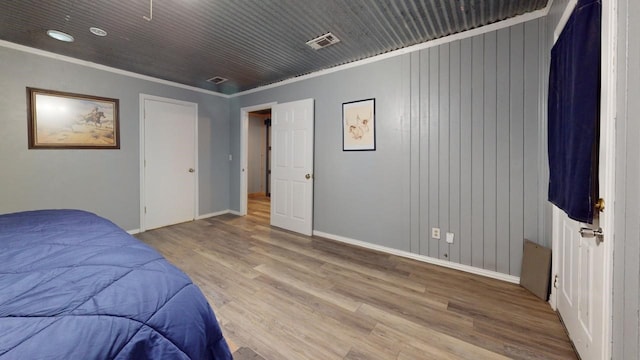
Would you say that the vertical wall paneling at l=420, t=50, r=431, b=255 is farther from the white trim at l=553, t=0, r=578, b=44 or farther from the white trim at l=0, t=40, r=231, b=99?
the white trim at l=0, t=40, r=231, b=99

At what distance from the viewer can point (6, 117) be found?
2842 mm

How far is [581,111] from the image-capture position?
51.3 inches

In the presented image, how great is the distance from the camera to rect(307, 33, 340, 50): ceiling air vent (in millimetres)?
2648

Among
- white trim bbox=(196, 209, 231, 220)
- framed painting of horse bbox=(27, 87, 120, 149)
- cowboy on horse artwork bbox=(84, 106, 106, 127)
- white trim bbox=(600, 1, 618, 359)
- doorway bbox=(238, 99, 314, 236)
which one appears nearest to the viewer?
white trim bbox=(600, 1, 618, 359)

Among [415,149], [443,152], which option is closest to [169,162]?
[415,149]

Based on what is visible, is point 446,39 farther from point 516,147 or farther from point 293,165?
point 293,165

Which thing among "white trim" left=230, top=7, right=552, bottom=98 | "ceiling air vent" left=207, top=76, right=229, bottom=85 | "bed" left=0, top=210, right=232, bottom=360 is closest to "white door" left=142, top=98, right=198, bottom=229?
"ceiling air vent" left=207, top=76, right=229, bottom=85

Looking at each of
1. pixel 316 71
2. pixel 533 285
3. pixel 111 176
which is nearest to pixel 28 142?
pixel 111 176

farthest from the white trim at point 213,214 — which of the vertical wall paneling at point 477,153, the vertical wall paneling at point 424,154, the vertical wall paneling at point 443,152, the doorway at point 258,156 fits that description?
the vertical wall paneling at point 477,153

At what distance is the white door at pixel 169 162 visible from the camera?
3971 millimetres

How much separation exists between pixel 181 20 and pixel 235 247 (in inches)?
99.7

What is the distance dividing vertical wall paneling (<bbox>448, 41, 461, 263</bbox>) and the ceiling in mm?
311

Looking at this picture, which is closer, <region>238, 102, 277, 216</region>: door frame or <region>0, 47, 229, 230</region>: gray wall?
<region>0, 47, 229, 230</region>: gray wall

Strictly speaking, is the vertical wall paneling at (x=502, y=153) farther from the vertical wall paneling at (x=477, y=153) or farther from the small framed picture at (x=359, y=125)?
the small framed picture at (x=359, y=125)
